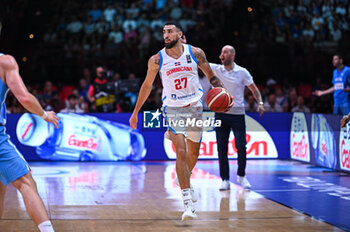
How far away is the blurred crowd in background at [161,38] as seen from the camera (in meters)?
16.8

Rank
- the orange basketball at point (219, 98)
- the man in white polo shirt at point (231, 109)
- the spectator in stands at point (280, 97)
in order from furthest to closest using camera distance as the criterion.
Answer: the spectator in stands at point (280, 97) < the man in white polo shirt at point (231, 109) < the orange basketball at point (219, 98)

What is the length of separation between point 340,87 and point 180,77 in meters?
7.43

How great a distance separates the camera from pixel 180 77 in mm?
6676

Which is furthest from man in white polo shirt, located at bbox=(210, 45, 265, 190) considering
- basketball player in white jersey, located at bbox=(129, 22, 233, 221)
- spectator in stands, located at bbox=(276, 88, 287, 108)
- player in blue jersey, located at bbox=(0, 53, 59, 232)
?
spectator in stands, located at bbox=(276, 88, 287, 108)

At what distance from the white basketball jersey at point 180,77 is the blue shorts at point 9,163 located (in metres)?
2.49

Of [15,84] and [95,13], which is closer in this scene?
[15,84]

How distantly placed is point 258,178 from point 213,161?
3.01 metres

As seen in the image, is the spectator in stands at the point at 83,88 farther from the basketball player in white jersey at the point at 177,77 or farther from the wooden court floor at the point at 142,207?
the basketball player in white jersey at the point at 177,77

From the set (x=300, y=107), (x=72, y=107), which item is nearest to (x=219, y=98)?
(x=72, y=107)

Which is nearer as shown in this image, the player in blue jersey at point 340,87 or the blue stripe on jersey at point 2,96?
the blue stripe on jersey at point 2,96

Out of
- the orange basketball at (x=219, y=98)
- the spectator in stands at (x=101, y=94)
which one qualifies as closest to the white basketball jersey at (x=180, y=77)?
the orange basketball at (x=219, y=98)

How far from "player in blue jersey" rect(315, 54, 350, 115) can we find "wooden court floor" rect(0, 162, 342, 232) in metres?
4.07

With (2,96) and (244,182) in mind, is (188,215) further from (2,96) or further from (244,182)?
(244,182)

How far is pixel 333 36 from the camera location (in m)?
17.9
